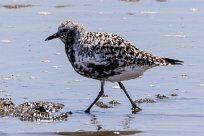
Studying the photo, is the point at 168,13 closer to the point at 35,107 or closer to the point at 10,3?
the point at 10,3

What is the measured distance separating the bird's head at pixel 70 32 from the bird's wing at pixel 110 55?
0.11 m

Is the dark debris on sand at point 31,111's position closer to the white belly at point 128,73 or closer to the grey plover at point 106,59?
the grey plover at point 106,59

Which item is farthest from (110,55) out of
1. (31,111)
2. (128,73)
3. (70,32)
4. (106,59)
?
(31,111)

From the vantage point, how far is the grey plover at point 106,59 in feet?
30.9

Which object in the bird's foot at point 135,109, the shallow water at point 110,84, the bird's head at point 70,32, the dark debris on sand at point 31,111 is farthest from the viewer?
the bird's head at point 70,32

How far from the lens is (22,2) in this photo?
1553cm

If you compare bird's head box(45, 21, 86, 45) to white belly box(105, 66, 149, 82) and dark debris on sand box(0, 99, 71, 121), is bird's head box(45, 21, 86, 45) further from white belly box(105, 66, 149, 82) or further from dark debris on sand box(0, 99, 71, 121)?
dark debris on sand box(0, 99, 71, 121)

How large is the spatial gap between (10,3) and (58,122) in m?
6.70

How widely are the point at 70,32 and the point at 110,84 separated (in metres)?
1.24

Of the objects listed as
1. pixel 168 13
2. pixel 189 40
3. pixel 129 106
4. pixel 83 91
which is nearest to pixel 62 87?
pixel 83 91

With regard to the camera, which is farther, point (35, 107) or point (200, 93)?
point (200, 93)

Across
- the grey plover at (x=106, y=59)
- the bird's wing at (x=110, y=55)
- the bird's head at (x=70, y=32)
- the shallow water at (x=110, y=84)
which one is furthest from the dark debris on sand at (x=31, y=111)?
the bird's head at (x=70, y=32)

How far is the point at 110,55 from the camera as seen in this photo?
946 cm

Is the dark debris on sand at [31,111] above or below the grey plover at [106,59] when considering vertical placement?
below
